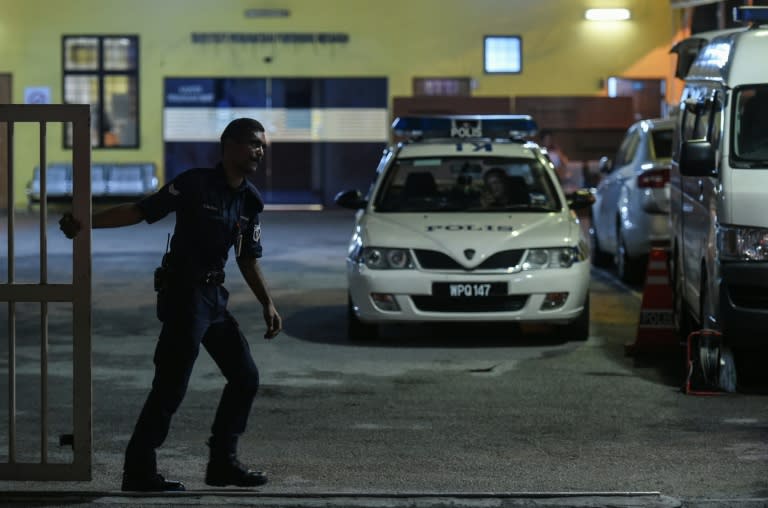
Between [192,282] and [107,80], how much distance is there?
28.7 meters

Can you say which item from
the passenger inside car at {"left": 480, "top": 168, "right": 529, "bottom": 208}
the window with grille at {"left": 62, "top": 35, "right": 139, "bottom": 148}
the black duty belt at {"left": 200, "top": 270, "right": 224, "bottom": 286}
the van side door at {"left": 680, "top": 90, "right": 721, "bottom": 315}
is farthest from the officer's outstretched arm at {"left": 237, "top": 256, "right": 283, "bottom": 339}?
the window with grille at {"left": 62, "top": 35, "right": 139, "bottom": 148}

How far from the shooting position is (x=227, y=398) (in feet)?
23.2

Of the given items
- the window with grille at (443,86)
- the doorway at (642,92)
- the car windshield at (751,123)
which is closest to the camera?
the car windshield at (751,123)

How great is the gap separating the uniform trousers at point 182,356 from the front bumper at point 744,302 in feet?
13.9

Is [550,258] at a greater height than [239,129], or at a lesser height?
lesser

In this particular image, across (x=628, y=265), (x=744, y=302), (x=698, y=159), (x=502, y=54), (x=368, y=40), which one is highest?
(x=368, y=40)

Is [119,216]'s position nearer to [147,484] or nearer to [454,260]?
[147,484]

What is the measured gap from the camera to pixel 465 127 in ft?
48.9

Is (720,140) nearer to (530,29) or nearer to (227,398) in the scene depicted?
(227,398)

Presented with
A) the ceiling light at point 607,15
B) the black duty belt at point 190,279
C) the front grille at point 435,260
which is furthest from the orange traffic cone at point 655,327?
the ceiling light at point 607,15

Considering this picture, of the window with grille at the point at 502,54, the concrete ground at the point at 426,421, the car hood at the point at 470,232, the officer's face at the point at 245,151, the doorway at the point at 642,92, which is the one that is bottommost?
the concrete ground at the point at 426,421

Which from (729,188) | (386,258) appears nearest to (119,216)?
(729,188)

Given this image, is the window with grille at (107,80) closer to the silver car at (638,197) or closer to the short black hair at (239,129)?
the silver car at (638,197)

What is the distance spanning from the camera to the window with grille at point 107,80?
3466cm
